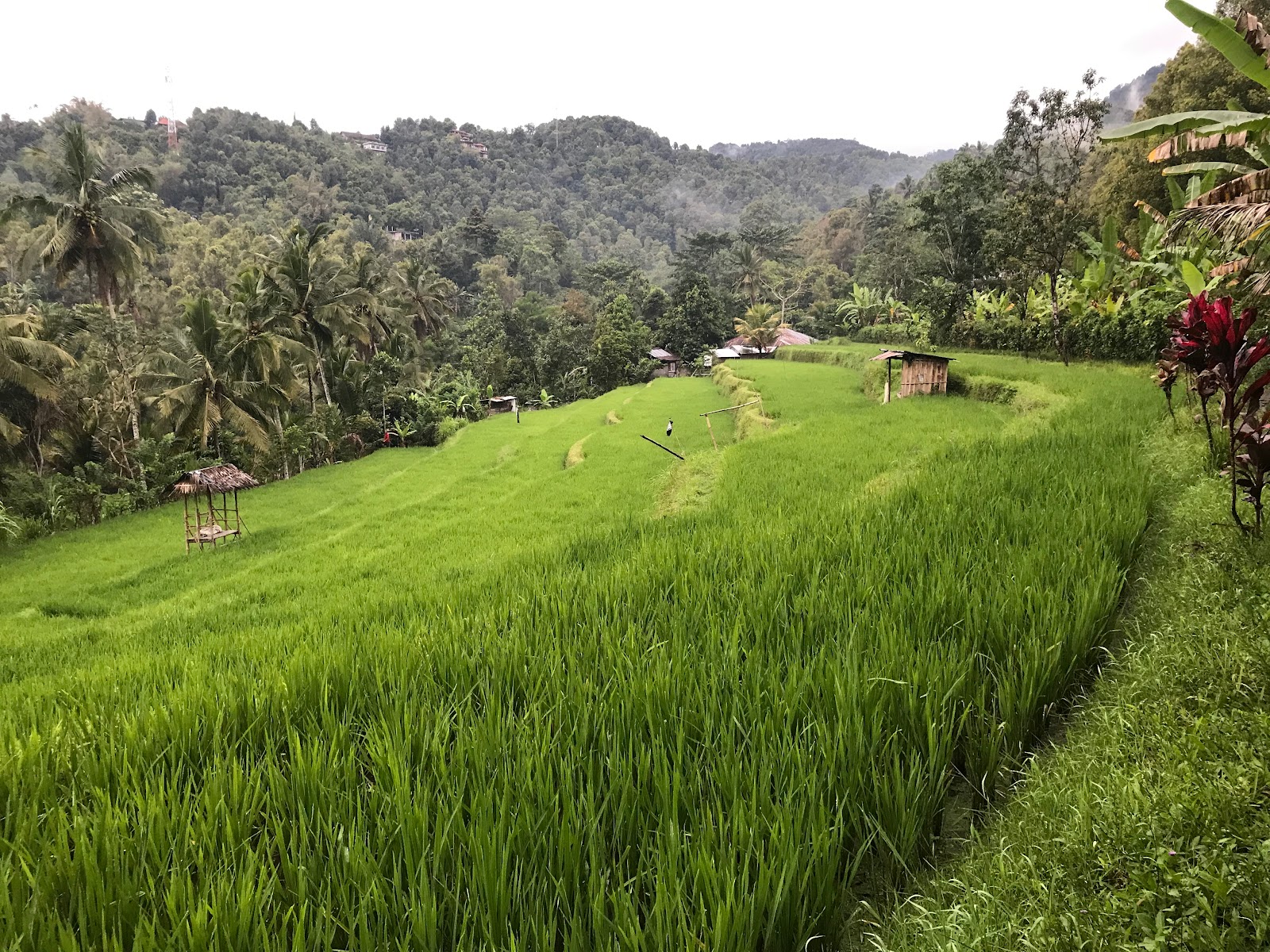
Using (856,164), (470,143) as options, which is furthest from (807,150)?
(470,143)

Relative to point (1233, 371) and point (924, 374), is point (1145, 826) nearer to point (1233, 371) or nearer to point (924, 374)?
point (1233, 371)

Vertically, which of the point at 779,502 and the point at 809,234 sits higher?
the point at 809,234

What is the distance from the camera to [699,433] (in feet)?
53.2

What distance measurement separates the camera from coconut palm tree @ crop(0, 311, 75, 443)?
12.7 m

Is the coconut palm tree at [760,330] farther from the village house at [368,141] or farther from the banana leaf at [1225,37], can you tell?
the village house at [368,141]

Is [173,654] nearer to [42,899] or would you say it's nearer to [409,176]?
[42,899]

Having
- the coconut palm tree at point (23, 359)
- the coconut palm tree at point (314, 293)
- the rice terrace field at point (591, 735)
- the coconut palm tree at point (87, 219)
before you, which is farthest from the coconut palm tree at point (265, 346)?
the rice terrace field at point (591, 735)

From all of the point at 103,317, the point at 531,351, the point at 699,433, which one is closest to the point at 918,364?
the point at 699,433

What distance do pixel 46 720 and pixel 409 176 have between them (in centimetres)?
8833

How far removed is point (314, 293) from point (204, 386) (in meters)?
6.08

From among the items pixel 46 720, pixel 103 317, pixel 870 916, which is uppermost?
pixel 103 317

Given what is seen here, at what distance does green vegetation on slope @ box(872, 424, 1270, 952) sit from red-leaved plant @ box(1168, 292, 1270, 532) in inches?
27.3

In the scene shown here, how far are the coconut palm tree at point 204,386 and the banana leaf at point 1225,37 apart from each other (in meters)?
18.4

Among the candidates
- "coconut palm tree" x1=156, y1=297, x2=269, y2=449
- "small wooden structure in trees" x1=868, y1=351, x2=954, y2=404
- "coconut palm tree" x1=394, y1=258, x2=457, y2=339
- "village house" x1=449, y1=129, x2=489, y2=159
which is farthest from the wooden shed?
"village house" x1=449, y1=129, x2=489, y2=159
